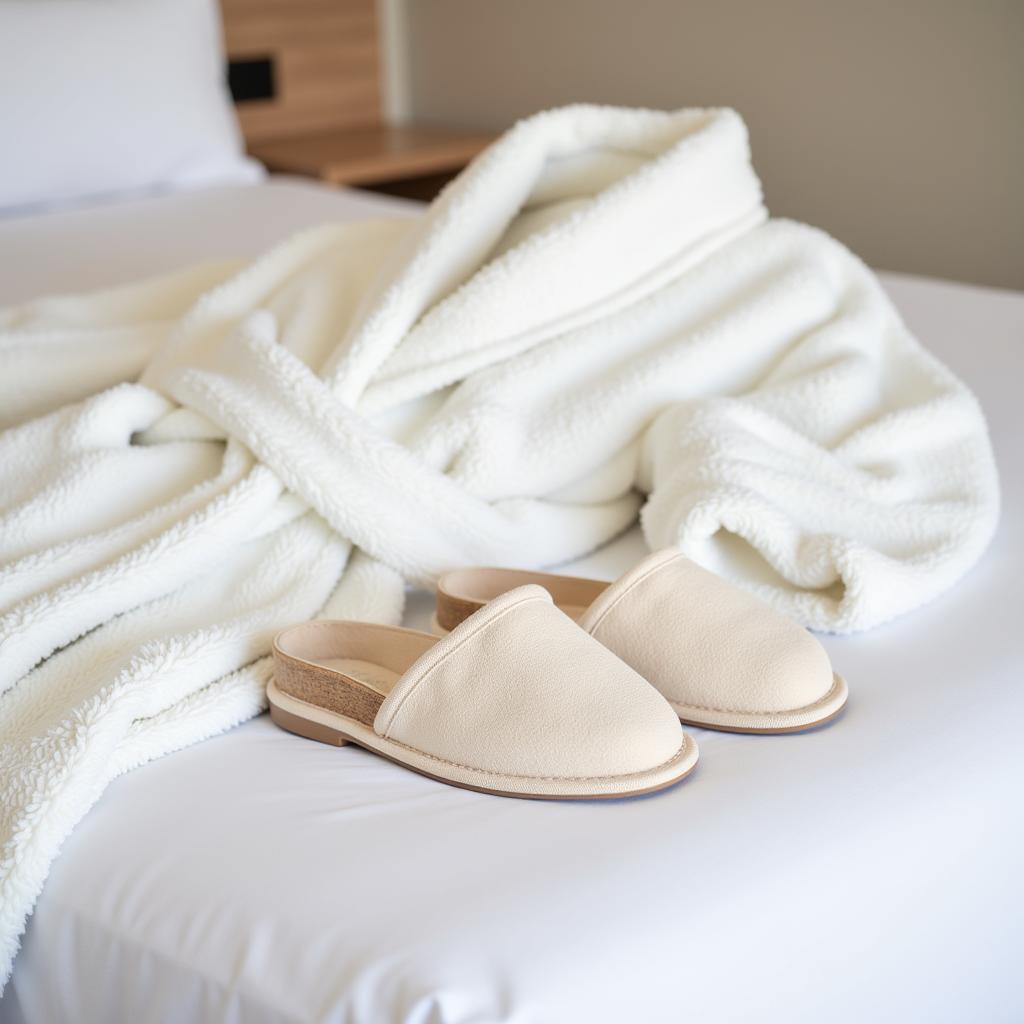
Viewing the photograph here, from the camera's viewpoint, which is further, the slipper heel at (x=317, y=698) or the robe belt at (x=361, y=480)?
the robe belt at (x=361, y=480)

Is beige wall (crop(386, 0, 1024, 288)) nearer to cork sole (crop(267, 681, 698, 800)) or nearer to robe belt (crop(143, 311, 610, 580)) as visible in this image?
robe belt (crop(143, 311, 610, 580))

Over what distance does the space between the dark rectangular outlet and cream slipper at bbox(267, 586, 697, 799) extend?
2.58m

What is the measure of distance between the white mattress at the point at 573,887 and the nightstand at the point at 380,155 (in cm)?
225

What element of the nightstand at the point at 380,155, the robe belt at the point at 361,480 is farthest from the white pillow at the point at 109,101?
the robe belt at the point at 361,480

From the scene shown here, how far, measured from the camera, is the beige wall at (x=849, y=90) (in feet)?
8.13

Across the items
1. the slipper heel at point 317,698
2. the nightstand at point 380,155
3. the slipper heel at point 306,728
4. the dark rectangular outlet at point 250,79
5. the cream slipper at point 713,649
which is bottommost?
the nightstand at point 380,155

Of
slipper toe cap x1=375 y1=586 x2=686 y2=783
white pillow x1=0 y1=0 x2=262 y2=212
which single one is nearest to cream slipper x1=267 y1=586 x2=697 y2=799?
slipper toe cap x1=375 y1=586 x2=686 y2=783

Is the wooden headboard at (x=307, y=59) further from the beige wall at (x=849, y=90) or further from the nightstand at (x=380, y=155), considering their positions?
the beige wall at (x=849, y=90)

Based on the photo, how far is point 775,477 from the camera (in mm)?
979

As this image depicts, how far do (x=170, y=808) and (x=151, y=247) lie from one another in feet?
4.76

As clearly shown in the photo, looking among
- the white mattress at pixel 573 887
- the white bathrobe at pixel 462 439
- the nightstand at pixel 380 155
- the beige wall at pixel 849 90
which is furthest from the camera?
the nightstand at pixel 380 155

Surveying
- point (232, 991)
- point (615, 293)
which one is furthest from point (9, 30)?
point (232, 991)

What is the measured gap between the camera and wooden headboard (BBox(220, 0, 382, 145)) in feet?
10.1

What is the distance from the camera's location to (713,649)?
802 millimetres
